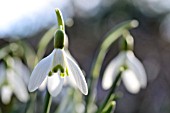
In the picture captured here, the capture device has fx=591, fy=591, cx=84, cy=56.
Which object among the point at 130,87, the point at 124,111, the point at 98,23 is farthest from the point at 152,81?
the point at 130,87

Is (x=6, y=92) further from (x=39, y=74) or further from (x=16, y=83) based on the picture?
(x=39, y=74)

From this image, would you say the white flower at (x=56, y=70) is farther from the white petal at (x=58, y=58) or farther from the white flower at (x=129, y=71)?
the white flower at (x=129, y=71)

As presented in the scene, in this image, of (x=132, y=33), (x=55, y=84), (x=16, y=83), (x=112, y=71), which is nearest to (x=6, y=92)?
(x=16, y=83)

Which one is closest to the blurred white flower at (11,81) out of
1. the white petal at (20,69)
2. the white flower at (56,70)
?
the white petal at (20,69)

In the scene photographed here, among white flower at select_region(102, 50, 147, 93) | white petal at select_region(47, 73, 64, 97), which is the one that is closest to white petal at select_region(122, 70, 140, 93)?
white flower at select_region(102, 50, 147, 93)

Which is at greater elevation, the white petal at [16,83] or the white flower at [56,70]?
the white flower at [56,70]

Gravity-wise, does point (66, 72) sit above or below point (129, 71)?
above

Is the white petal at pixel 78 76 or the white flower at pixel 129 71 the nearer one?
the white petal at pixel 78 76

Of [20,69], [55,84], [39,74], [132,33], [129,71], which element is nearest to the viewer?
[39,74]

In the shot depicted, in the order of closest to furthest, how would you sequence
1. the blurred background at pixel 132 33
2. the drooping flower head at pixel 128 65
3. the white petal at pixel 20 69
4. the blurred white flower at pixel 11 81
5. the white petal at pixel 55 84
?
the white petal at pixel 55 84 < the drooping flower head at pixel 128 65 < the blurred white flower at pixel 11 81 < the white petal at pixel 20 69 < the blurred background at pixel 132 33
